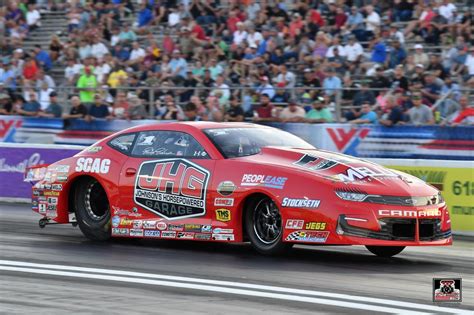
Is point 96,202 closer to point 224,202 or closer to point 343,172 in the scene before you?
point 224,202

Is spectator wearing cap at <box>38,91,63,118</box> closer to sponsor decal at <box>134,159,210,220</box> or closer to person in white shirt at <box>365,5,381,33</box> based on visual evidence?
person in white shirt at <box>365,5,381,33</box>

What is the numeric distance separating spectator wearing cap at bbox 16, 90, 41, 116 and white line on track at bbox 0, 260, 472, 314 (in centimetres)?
1308

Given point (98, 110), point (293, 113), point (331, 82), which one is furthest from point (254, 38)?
point (98, 110)

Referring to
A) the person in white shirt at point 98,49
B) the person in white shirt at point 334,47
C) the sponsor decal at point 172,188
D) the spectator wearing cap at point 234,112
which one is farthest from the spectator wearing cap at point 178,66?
the sponsor decal at point 172,188

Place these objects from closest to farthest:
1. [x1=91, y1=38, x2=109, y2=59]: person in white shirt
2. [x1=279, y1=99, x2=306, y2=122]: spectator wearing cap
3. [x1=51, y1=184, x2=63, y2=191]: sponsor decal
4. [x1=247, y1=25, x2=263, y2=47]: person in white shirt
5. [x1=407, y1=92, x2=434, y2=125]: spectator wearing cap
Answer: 1. [x1=51, y1=184, x2=63, y2=191]: sponsor decal
2. [x1=407, y1=92, x2=434, y2=125]: spectator wearing cap
3. [x1=279, y1=99, x2=306, y2=122]: spectator wearing cap
4. [x1=247, y1=25, x2=263, y2=47]: person in white shirt
5. [x1=91, y1=38, x2=109, y2=59]: person in white shirt

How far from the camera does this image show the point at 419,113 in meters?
18.1

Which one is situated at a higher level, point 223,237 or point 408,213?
point 408,213

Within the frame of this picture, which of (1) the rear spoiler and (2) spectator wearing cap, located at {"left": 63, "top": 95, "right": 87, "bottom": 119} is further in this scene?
(2) spectator wearing cap, located at {"left": 63, "top": 95, "right": 87, "bottom": 119}

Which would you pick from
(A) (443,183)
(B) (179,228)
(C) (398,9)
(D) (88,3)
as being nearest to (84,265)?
(B) (179,228)

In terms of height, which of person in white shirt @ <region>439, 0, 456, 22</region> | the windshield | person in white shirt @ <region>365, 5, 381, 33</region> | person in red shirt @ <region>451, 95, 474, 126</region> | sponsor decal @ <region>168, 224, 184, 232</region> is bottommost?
person in red shirt @ <region>451, 95, 474, 126</region>

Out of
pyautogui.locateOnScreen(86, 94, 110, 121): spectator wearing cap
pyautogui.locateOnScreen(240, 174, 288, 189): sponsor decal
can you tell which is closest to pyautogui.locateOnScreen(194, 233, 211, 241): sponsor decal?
pyautogui.locateOnScreen(240, 174, 288, 189): sponsor decal

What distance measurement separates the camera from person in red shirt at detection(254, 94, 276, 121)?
65.1 feet

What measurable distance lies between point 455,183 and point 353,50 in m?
6.94

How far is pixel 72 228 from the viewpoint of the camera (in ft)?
46.2
